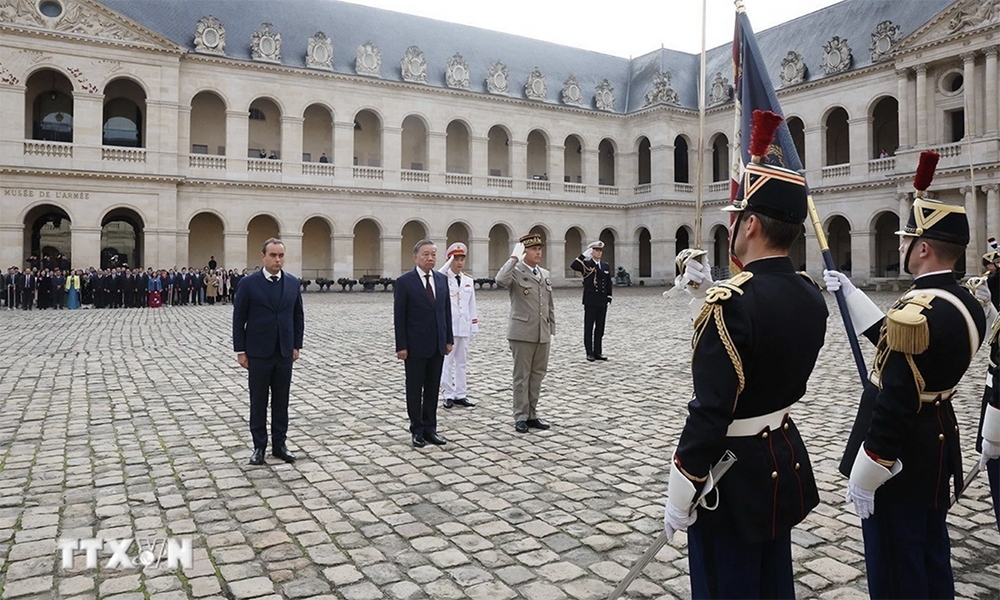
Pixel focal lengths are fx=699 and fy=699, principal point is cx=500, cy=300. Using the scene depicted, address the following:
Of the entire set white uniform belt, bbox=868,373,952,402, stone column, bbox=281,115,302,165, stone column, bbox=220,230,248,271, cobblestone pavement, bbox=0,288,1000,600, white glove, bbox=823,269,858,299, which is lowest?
A: cobblestone pavement, bbox=0,288,1000,600

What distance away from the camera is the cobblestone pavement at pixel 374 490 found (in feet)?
12.7

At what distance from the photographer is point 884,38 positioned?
3484cm

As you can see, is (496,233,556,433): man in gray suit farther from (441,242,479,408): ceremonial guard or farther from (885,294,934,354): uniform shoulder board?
(885,294,934,354): uniform shoulder board

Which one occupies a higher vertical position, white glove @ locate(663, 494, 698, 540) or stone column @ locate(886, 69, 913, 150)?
stone column @ locate(886, 69, 913, 150)

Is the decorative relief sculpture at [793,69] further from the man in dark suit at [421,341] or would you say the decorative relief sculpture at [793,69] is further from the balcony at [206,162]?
the man in dark suit at [421,341]

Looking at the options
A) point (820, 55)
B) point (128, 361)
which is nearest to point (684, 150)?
point (820, 55)

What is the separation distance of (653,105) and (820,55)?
949cm

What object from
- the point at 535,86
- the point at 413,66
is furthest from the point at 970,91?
the point at 413,66

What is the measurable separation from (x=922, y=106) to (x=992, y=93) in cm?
293

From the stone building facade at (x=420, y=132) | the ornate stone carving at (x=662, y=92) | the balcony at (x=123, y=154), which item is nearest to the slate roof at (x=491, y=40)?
the stone building facade at (x=420, y=132)

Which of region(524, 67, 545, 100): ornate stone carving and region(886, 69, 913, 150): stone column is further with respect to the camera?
region(524, 67, 545, 100): ornate stone carving

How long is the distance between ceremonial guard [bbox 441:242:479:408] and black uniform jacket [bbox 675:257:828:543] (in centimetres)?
612

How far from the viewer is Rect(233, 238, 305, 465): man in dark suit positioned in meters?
6.17

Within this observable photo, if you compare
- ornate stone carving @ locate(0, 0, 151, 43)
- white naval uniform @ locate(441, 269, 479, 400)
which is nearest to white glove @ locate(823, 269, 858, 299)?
white naval uniform @ locate(441, 269, 479, 400)
